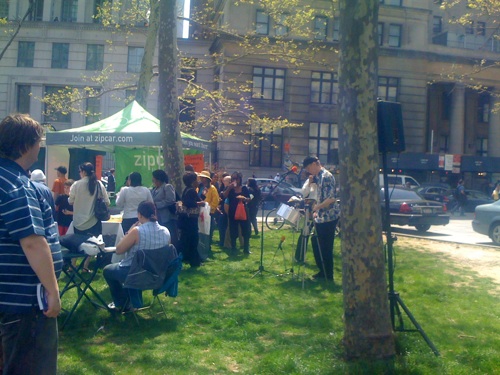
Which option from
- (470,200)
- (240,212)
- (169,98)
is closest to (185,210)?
(240,212)

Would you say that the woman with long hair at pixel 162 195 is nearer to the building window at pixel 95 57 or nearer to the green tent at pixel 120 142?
the green tent at pixel 120 142

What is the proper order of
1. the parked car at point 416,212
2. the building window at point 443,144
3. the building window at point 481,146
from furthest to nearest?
the building window at point 481,146 → the building window at point 443,144 → the parked car at point 416,212

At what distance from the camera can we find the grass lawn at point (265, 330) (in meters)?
5.56

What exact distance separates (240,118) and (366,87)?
32.9 meters

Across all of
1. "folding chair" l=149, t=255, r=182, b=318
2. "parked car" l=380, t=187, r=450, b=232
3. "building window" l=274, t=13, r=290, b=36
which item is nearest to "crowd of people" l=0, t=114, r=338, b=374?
"folding chair" l=149, t=255, r=182, b=318

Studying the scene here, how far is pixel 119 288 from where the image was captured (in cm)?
723

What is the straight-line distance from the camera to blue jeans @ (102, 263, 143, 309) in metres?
7.00

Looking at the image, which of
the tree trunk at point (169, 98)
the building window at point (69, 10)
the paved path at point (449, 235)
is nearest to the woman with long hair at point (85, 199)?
the tree trunk at point (169, 98)

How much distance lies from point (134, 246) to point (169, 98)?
21.7 ft

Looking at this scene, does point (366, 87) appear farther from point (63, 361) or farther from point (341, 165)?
point (63, 361)

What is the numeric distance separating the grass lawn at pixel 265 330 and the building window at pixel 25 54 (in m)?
36.2

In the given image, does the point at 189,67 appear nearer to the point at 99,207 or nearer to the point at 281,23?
the point at 281,23

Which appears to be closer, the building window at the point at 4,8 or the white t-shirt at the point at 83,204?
the white t-shirt at the point at 83,204

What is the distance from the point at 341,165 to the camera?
5520 millimetres
